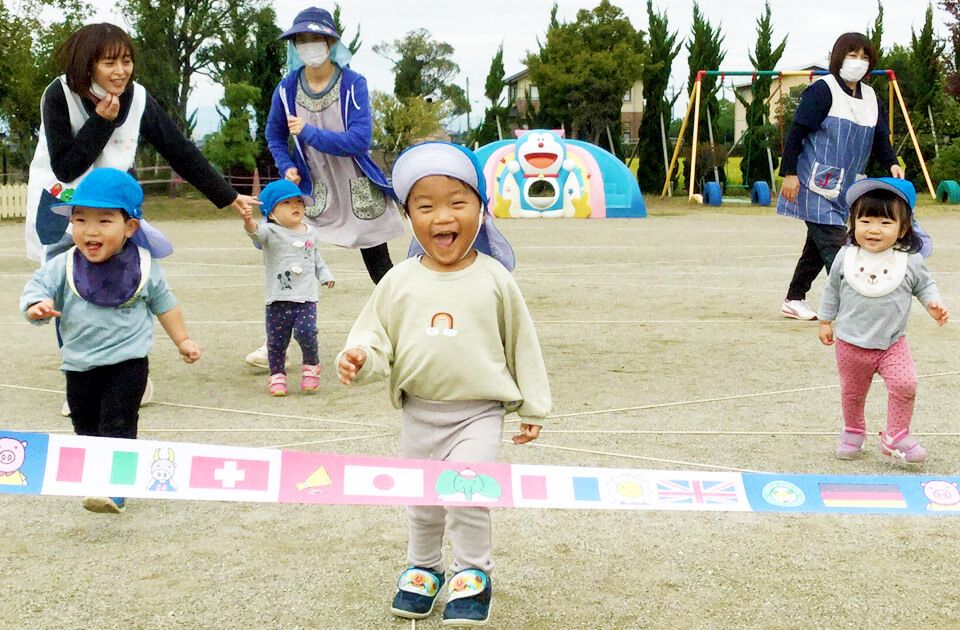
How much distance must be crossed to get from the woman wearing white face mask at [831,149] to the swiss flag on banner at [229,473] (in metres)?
5.21

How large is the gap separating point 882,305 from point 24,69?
30.6 meters

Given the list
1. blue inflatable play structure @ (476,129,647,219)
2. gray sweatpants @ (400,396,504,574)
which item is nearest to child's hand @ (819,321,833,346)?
gray sweatpants @ (400,396,504,574)

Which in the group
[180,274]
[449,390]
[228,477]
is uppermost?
[449,390]

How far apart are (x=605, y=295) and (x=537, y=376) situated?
6.29 meters

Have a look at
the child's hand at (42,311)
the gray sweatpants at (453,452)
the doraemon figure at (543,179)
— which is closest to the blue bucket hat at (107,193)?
the child's hand at (42,311)

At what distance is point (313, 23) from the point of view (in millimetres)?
5703

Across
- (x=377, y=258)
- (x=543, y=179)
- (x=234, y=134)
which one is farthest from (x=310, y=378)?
(x=234, y=134)

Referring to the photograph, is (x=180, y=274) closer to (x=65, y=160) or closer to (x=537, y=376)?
(x=65, y=160)

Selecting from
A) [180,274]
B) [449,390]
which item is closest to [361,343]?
[449,390]

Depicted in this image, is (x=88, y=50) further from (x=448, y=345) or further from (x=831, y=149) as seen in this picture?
(x=831, y=149)

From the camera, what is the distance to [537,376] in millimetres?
2965

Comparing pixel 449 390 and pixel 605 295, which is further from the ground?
pixel 449 390

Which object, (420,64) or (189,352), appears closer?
(189,352)

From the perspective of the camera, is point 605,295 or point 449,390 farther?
point 605,295
